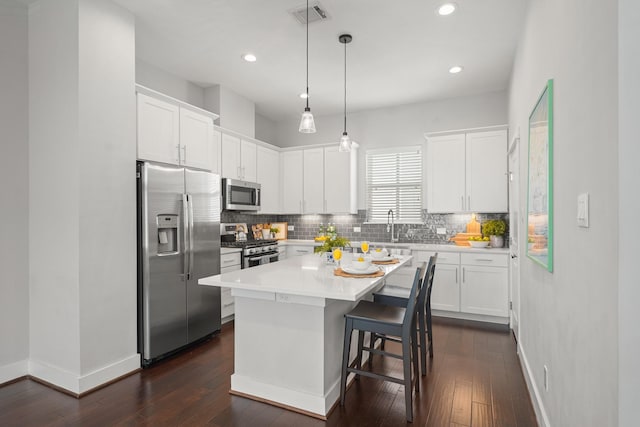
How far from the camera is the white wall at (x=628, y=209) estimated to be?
94cm

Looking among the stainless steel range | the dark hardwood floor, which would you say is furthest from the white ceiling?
the dark hardwood floor

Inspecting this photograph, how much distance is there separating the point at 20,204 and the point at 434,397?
3628 mm

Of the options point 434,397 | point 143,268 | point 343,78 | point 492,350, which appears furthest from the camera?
point 343,78

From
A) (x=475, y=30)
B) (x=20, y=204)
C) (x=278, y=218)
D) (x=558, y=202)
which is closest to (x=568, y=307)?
(x=558, y=202)

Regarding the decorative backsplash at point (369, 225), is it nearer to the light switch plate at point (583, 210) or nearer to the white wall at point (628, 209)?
the light switch plate at point (583, 210)

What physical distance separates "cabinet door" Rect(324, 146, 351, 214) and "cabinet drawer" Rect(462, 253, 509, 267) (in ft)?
6.23

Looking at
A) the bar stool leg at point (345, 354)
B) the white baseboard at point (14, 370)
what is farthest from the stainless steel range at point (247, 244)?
the bar stool leg at point (345, 354)

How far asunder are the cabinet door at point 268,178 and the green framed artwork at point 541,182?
3778 millimetres

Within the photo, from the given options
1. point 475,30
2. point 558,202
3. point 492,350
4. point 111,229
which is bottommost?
point 492,350

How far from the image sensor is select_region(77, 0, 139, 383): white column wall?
271 centimetres

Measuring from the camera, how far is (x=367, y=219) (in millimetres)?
5777

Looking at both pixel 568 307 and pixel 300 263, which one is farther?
pixel 300 263

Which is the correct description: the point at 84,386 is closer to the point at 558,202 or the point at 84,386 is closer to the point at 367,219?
the point at 558,202

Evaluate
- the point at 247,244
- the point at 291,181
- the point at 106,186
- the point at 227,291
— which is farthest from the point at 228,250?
the point at 291,181
